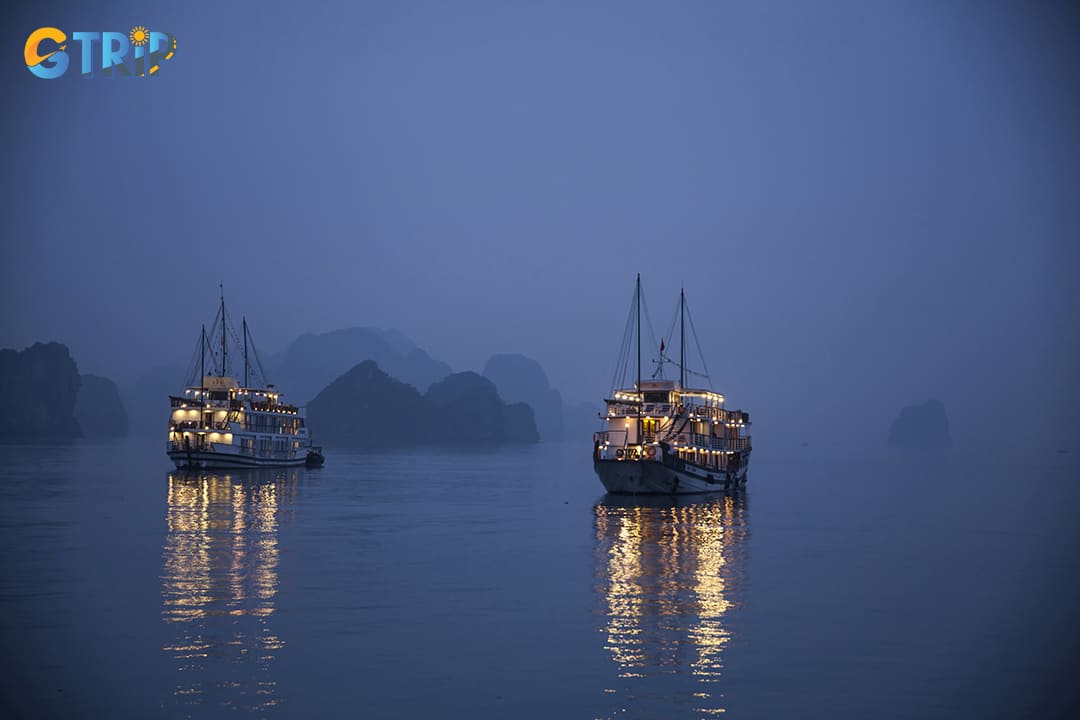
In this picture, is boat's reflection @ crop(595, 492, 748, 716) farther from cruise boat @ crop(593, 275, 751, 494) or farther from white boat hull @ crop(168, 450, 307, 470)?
white boat hull @ crop(168, 450, 307, 470)

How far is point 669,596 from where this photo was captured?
1465 inches

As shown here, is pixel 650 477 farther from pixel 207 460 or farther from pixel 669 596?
pixel 207 460

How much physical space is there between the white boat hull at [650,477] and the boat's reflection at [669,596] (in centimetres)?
1240

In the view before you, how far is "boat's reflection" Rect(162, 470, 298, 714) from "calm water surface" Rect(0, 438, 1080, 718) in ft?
0.43

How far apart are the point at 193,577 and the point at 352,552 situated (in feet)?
35.9

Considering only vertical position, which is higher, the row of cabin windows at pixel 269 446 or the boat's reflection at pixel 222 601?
the row of cabin windows at pixel 269 446

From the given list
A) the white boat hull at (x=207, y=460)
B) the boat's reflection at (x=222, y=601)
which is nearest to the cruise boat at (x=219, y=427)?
the white boat hull at (x=207, y=460)

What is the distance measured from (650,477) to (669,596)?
4877 centimetres

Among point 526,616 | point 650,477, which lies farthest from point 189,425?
point 526,616

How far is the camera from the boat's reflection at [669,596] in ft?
84.2

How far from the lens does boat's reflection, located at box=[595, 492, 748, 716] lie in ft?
84.2

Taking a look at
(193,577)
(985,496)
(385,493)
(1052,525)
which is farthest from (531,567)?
(985,496)

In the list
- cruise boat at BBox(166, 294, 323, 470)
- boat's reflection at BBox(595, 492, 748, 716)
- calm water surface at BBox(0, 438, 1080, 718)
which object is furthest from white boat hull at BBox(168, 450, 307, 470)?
boat's reflection at BBox(595, 492, 748, 716)

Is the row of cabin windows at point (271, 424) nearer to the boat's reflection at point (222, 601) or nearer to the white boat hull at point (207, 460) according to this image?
the white boat hull at point (207, 460)
